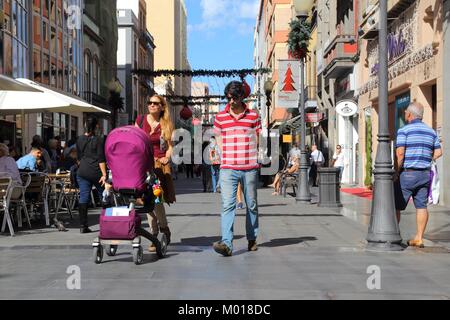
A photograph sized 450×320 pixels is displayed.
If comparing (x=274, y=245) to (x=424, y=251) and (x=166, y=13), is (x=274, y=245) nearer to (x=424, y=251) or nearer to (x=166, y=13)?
(x=424, y=251)

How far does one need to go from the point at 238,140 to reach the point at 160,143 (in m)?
0.92

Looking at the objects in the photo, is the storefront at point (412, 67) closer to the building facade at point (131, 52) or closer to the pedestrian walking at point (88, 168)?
the pedestrian walking at point (88, 168)

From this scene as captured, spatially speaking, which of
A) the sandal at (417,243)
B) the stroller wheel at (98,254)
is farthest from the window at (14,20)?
the sandal at (417,243)

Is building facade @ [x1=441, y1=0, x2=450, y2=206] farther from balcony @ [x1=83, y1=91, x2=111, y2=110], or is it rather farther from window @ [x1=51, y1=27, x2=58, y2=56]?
balcony @ [x1=83, y1=91, x2=111, y2=110]

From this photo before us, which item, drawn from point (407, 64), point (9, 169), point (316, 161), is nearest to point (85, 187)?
point (9, 169)

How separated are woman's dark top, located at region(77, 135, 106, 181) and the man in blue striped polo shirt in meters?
4.31

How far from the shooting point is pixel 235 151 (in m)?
7.54

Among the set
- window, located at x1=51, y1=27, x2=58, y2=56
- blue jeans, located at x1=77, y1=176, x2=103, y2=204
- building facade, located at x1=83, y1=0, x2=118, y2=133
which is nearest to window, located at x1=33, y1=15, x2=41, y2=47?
window, located at x1=51, y1=27, x2=58, y2=56

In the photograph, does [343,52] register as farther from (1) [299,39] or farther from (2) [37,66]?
(2) [37,66]

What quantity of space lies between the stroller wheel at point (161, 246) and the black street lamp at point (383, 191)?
249 cm

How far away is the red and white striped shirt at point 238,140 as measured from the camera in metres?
7.54
